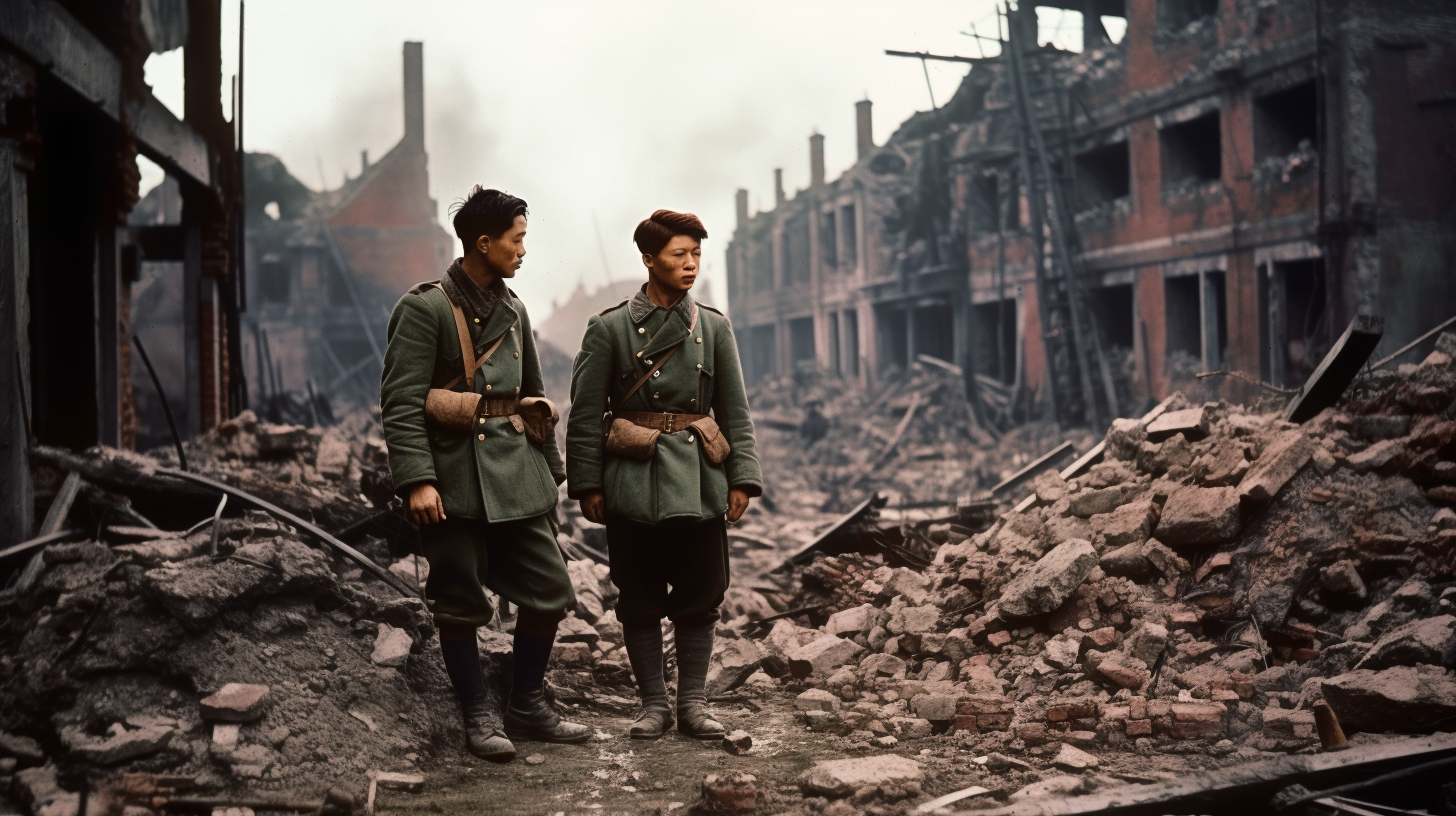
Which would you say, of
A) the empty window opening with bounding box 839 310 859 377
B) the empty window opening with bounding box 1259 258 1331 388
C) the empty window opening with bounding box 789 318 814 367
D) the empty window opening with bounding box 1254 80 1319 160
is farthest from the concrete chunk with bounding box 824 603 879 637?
the empty window opening with bounding box 789 318 814 367

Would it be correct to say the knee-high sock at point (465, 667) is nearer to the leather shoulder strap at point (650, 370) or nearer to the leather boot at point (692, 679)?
the leather boot at point (692, 679)

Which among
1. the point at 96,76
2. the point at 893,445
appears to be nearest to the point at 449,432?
the point at 96,76

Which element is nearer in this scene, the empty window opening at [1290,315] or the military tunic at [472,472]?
the military tunic at [472,472]

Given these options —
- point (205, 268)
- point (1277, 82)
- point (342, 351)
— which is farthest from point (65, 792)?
point (342, 351)

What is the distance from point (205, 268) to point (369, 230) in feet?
81.8

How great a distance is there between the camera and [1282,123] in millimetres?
15805

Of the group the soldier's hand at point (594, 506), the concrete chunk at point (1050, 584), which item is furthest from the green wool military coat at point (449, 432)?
the concrete chunk at point (1050, 584)

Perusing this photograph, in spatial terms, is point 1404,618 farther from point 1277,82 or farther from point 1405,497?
point 1277,82

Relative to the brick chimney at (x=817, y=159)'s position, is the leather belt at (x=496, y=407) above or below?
below

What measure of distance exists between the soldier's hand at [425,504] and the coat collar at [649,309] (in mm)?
967

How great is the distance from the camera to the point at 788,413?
25109 mm

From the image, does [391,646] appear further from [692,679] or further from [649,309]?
[649,309]

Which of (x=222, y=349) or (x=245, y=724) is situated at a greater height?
(x=222, y=349)

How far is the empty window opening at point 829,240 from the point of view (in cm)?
3069
